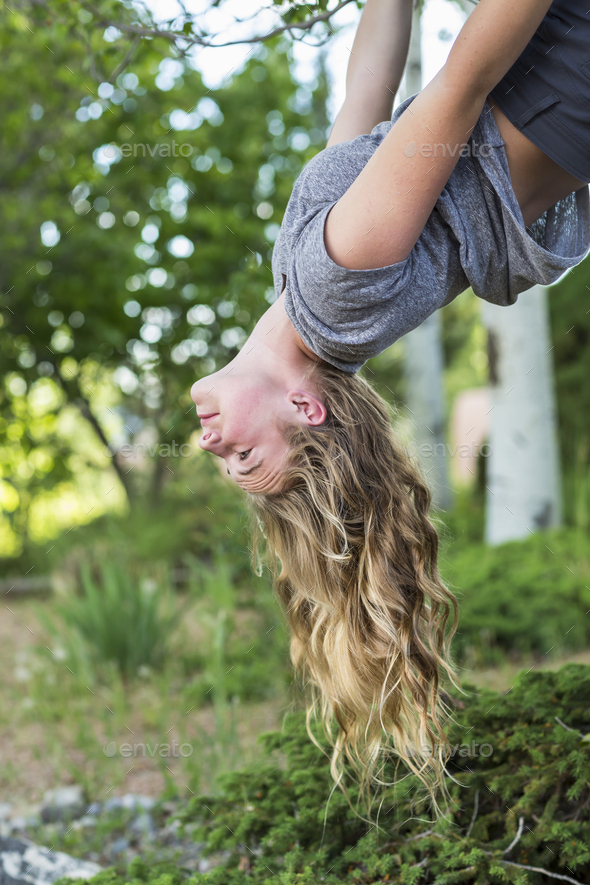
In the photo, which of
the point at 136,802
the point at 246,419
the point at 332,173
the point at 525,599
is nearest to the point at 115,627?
the point at 136,802

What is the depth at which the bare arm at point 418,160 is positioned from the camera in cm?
116

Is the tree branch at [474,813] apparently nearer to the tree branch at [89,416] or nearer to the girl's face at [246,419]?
the girl's face at [246,419]

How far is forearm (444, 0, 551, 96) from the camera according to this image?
112cm

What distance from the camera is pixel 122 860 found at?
2520 mm

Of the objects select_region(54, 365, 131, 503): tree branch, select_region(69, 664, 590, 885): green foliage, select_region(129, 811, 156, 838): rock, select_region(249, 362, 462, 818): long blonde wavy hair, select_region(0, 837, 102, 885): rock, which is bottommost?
select_region(54, 365, 131, 503): tree branch

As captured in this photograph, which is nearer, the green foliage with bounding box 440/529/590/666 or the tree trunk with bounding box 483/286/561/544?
the green foliage with bounding box 440/529/590/666

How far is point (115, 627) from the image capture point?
426 centimetres

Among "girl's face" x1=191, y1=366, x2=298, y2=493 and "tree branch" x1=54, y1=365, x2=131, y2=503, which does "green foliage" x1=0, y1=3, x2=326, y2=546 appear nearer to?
"tree branch" x1=54, y1=365, x2=131, y2=503

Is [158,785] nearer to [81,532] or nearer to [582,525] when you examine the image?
[582,525]

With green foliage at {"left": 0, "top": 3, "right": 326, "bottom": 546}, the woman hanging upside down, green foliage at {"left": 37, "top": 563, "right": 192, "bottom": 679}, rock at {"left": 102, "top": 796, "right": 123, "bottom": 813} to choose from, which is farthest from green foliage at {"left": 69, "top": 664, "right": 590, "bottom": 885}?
green foliage at {"left": 0, "top": 3, "right": 326, "bottom": 546}

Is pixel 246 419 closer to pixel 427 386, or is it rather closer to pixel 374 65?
pixel 374 65

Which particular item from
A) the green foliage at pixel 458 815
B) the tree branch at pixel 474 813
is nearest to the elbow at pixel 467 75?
the green foliage at pixel 458 815

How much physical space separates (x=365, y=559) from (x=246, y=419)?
0.40 meters

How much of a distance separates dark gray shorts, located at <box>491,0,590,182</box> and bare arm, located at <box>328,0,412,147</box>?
40 centimetres
